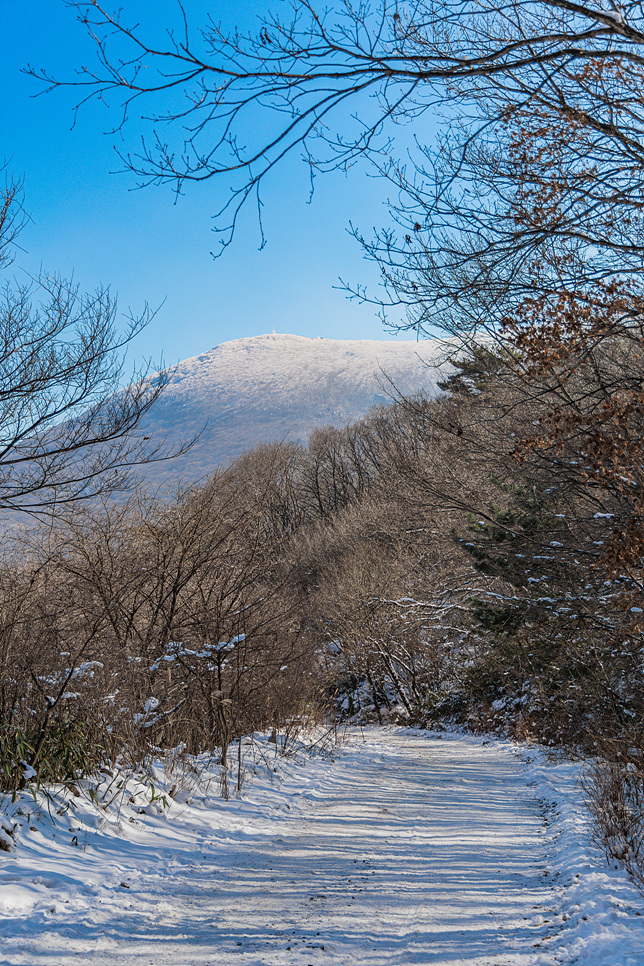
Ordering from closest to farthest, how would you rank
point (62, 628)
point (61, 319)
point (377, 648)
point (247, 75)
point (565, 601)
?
point (247, 75), point (62, 628), point (61, 319), point (565, 601), point (377, 648)

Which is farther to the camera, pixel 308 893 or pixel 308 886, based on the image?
pixel 308 886

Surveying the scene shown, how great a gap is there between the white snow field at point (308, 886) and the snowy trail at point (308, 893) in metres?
0.02

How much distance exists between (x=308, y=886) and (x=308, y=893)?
0.15 meters

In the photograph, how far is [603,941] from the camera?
3693mm

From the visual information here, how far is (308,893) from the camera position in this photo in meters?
4.65

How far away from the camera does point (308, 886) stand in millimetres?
4797

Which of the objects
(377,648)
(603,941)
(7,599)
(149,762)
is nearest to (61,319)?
(7,599)

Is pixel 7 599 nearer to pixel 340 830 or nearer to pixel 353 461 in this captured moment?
pixel 340 830

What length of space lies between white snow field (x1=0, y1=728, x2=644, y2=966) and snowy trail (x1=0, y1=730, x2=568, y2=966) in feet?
0.05

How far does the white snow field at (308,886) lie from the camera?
12.1 ft

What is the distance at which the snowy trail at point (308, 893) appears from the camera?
3.67 m

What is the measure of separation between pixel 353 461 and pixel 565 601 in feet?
131

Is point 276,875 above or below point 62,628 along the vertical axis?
below

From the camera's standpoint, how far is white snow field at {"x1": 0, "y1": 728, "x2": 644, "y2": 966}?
3.68 meters
